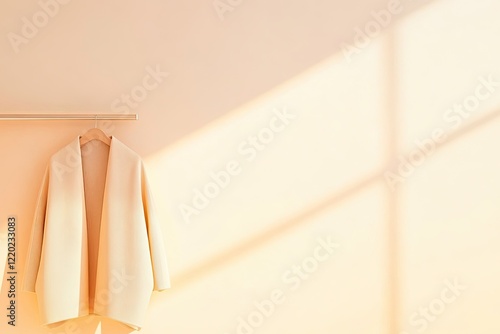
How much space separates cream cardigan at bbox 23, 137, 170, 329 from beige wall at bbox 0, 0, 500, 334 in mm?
96

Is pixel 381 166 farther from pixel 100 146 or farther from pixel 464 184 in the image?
pixel 100 146

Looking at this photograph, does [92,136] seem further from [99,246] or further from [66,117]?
[99,246]

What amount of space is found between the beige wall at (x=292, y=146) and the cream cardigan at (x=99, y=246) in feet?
0.31

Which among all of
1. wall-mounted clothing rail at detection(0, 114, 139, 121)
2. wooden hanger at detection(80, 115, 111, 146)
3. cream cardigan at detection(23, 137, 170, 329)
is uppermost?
wall-mounted clothing rail at detection(0, 114, 139, 121)

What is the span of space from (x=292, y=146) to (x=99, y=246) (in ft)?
2.57

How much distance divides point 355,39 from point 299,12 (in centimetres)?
23

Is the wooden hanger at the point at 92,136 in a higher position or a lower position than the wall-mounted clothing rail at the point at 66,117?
lower

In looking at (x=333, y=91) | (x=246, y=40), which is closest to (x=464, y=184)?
(x=333, y=91)

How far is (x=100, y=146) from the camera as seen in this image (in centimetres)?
207

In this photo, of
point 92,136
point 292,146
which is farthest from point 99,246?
point 292,146

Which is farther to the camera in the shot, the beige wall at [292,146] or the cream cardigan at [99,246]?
the beige wall at [292,146]

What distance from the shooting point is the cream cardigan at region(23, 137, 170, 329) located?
1964 mm

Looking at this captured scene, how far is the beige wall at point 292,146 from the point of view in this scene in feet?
6.81

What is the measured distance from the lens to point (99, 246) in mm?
2010
